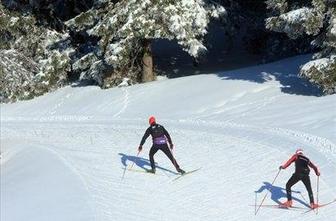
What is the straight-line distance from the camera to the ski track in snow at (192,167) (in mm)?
16062

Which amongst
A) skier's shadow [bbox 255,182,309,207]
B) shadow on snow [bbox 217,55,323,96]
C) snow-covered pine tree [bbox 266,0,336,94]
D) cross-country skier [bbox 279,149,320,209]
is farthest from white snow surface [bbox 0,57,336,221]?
snow-covered pine tree [bbox 266,0,336,94]

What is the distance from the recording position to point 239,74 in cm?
2927

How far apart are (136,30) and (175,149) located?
28.0 ft

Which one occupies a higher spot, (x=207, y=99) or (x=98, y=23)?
(x=98, y=23)

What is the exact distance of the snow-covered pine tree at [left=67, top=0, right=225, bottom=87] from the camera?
28.3m

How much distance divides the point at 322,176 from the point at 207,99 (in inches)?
438

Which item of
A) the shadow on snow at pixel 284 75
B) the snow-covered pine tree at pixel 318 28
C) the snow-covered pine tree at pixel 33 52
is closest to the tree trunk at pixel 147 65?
the shadow on snow at pixel 284 75

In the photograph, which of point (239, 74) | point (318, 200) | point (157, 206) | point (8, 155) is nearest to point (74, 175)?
point (157, 206)

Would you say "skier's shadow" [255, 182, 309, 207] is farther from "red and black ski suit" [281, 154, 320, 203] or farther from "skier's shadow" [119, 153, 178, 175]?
"skier's shadow" [119, 153, 178, 175]

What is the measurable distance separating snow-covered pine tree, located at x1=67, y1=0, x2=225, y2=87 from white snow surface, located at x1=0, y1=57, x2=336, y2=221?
1132 mm

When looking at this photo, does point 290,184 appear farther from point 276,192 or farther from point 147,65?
point 147,65

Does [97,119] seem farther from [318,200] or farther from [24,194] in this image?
[318,200]

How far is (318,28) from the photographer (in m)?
22.8

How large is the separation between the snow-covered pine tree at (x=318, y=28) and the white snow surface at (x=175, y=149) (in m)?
0.93
